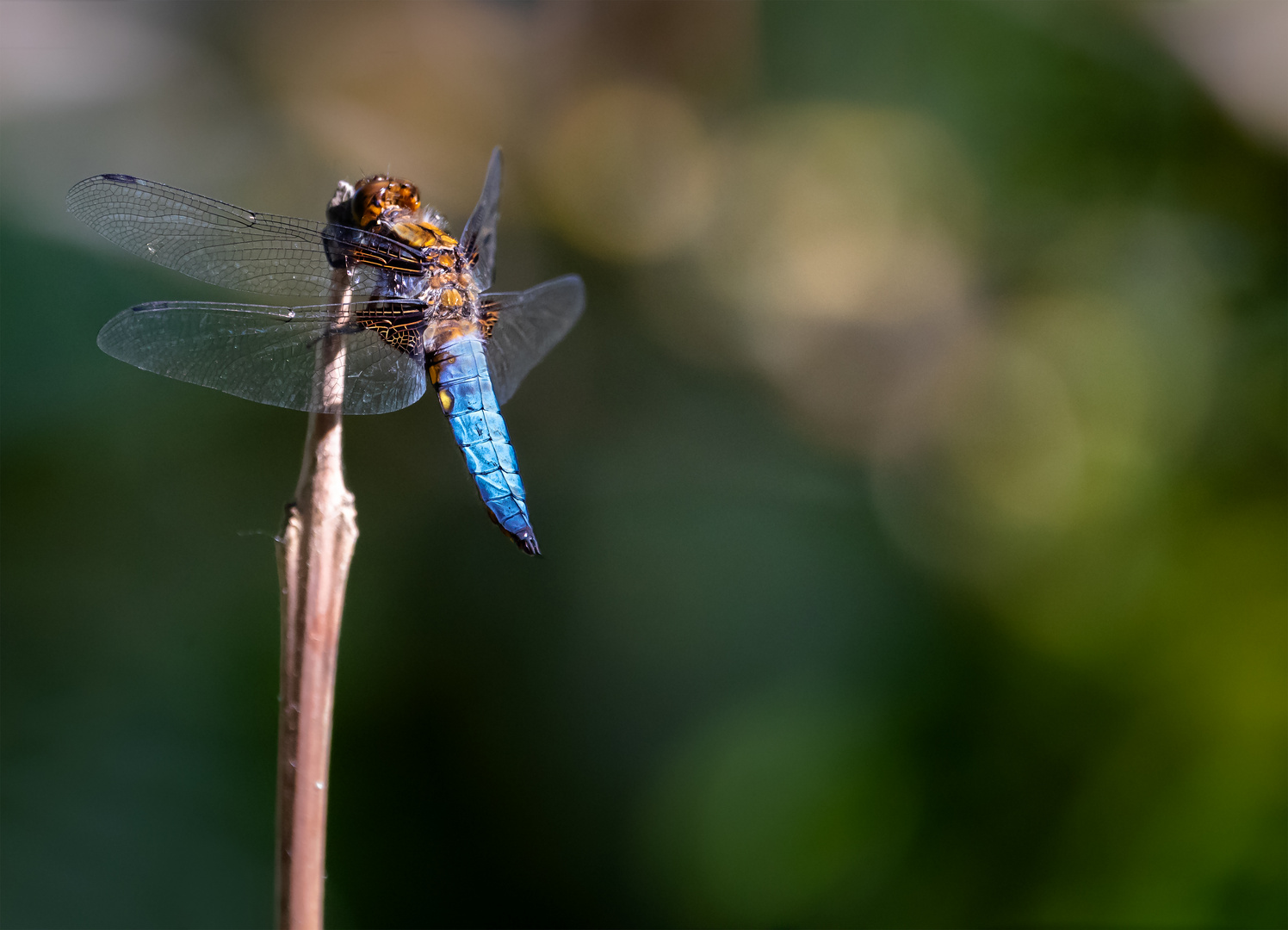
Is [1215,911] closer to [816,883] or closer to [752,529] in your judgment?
[816,883]

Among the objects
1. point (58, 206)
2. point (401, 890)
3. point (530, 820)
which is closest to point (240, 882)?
point (401, 890)

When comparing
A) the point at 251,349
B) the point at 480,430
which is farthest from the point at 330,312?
the point at 480,430

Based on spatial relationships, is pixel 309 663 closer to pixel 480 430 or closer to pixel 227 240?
pixel 480 430

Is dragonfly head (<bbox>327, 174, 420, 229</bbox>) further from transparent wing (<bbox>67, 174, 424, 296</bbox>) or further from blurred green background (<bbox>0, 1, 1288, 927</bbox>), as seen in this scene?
blurred green background (<bbox>0, 1, 1288, 927</bbox>)

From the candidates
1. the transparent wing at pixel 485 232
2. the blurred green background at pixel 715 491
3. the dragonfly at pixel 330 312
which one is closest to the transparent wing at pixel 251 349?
the dragonfly at pixel 330 312

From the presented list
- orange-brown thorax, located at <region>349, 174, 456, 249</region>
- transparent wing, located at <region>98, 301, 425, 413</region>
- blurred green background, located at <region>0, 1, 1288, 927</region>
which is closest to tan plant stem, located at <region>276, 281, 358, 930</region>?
transparent wing, located at <region>98, 301, 425, 413</region>

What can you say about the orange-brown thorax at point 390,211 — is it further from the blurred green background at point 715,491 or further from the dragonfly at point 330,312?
the blurred green background at point 715,491
